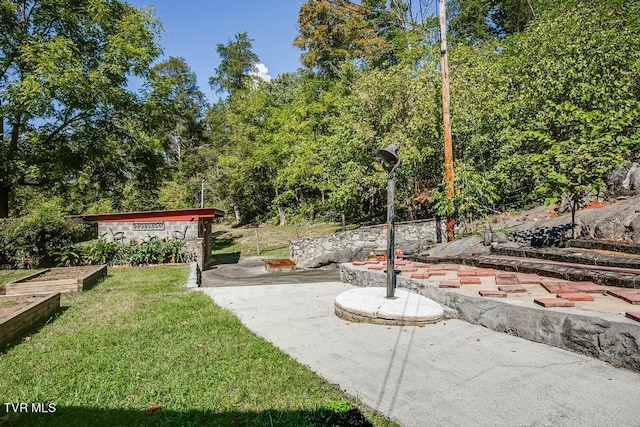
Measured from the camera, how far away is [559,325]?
130 inches

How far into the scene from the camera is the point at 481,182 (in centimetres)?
1184

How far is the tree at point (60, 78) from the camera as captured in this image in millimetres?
13641

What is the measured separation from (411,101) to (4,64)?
17.6 meters

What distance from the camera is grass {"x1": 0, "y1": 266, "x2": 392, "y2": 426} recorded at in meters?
2.33

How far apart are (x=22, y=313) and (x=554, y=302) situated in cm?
628

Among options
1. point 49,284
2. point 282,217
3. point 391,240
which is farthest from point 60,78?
point 282,217

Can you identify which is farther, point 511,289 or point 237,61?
point 237,61

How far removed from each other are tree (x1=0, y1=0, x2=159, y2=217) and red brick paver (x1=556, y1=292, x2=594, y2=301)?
55.6 ft

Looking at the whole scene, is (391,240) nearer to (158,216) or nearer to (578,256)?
(578,256)

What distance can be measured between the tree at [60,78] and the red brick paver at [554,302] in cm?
1679

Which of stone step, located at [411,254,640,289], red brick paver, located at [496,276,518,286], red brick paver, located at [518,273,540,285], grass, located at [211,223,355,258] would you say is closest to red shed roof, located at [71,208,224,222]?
grass, located at [211,223,355,258]

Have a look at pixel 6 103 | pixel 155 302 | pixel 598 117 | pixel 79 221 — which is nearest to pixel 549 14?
pixel 598 117

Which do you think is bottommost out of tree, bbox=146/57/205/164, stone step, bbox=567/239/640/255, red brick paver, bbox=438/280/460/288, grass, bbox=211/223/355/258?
grass, bbox=211/223/355/258

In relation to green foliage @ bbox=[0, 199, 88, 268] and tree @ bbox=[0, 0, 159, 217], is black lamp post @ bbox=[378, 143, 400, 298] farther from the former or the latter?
tree @ bbox=[0, 0, 159, 217]
